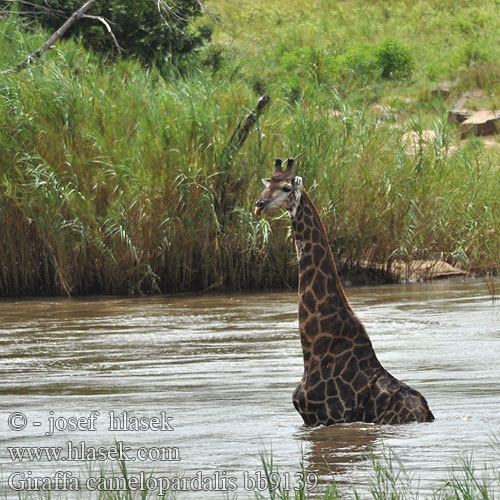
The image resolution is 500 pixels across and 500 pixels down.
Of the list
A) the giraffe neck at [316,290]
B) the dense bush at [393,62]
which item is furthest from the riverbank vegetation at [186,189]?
the dense bush at [393,62]

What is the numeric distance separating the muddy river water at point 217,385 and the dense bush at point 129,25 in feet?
25.1

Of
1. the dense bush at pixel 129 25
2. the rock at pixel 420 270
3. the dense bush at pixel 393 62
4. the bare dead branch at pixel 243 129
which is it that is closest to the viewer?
the bare dead branch at pixel 243 129

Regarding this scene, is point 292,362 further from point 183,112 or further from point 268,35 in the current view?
point 268,35

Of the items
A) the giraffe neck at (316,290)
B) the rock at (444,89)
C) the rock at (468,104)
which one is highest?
the rock at (444,89)

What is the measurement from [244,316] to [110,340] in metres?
1.82

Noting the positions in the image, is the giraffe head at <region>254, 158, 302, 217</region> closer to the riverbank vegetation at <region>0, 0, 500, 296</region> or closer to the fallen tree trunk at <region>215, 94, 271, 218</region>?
the riverbank vegetation at <region>0, 0, 500, 296</region>

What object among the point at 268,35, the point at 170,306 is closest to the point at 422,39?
the point at 268,35

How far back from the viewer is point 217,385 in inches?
294

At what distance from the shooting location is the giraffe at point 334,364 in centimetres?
584

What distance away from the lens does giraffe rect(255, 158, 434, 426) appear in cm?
584

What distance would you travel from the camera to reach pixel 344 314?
19.4 ft

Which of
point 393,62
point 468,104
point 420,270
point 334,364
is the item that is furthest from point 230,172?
point 393,62

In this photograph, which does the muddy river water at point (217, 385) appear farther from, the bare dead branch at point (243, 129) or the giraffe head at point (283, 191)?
the bare dead branch at point (243, 129)

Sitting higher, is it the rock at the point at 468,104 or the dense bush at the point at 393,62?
Answer: the dense bush at the point at 393,62
